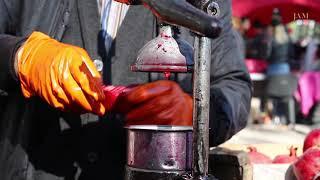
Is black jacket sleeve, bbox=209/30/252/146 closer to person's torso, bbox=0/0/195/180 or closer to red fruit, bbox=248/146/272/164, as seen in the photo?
person's torso, bbox=0/0/195/180

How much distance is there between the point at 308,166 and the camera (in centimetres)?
179

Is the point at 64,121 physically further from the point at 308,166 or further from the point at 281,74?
the point at 281,74

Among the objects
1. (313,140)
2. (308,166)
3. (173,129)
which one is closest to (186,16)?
(173,129)

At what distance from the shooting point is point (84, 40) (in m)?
1.74

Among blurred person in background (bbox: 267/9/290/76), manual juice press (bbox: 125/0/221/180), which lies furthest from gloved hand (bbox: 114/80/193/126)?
blurred person in background (bbox: 267/9/290/76)

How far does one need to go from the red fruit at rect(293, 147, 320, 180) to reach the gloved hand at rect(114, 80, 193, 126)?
598 mm

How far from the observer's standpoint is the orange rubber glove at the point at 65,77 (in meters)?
1.23

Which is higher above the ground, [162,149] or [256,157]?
[162,149]

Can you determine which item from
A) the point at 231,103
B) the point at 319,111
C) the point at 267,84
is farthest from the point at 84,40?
the point at 319,111

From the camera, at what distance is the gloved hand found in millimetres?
1299

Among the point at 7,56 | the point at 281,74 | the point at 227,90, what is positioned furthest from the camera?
the point at 281,74

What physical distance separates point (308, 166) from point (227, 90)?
1.16ft

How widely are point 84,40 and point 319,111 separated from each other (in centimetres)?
835

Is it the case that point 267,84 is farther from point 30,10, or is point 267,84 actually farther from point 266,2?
point 30,10
